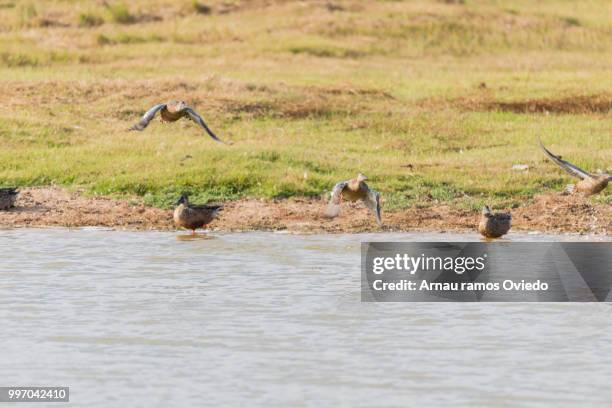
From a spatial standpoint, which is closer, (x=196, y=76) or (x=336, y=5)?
(x=196, y=76)

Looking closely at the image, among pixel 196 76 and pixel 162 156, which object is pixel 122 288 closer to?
pixel 162 156

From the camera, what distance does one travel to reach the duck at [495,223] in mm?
19219

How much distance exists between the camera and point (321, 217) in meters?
21.2

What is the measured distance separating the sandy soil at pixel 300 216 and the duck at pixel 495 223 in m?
1.44

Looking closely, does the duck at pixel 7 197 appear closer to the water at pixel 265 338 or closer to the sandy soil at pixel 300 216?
the sandy soil at pixel 300 216

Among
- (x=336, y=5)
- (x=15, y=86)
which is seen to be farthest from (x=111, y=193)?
(x=336, y=5)

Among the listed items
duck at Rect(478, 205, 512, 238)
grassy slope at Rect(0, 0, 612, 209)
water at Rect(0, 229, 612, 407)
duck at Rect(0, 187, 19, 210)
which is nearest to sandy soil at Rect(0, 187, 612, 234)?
duck at Rect(0, 187, 19, 210)

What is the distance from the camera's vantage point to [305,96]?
99.8 ft

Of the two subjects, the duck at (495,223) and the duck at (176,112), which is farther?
the duck at (495,223)

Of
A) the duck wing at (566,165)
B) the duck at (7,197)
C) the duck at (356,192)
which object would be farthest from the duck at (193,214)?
the duck wing at (566,165)

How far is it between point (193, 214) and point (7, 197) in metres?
3.51

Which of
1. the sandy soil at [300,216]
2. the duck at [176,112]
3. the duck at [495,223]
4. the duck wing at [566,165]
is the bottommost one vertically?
the sandy soil at [300,216]

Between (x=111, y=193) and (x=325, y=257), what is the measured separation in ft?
16.9

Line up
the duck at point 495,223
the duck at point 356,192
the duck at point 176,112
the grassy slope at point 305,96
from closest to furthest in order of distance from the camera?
1. the duck at point 176,112
2. the duck at point 356,192
3. the duck at point 495,223
4. the grassy slope at point 305,96
